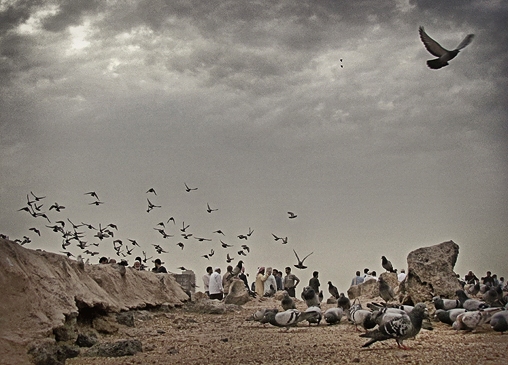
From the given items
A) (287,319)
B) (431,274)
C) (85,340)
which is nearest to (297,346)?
(287,319)

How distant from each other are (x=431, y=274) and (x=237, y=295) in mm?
9368

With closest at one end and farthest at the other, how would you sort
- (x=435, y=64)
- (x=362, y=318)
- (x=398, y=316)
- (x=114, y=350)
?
(x=114, y=350) < (x=398, y=316) < (x=435, y=64) < (x=362, y=318)

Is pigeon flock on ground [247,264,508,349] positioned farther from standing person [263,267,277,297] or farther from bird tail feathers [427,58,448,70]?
standing person [263,267,277,297]

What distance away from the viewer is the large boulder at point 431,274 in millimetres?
14789

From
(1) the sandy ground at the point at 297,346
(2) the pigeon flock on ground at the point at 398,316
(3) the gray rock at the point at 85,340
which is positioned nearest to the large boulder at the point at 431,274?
(2) the pigeon flock on ground at the point at 398,316

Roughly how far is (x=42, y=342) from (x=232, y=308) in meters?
12.4

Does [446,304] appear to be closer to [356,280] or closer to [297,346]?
[297,346]

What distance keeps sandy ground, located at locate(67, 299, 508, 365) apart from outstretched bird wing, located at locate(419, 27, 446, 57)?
5.05m

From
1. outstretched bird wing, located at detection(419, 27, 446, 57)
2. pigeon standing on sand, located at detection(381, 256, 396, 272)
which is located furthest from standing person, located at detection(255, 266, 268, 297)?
outstretched bird wing, located at detection(419, 27, 446, 57)

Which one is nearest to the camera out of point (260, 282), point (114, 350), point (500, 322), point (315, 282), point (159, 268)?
point (114, 350)

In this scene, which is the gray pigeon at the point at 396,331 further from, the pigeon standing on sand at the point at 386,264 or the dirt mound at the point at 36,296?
the pigeon standing on sand at the point at 386,264

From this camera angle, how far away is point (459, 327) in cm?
1153

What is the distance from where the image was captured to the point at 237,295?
22203mm

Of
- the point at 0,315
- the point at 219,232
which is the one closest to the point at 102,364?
the point at 0,315
